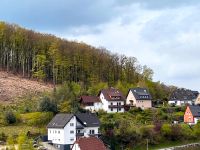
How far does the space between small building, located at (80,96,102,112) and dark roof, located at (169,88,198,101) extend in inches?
909

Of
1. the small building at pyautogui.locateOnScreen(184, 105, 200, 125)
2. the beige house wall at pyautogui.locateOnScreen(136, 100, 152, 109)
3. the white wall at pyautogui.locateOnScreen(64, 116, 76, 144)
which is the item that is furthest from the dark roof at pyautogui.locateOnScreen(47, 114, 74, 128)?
the small building at pyautogui.locateOnScreen(184, 105, 200, 125)

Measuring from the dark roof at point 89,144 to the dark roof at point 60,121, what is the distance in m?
6.38

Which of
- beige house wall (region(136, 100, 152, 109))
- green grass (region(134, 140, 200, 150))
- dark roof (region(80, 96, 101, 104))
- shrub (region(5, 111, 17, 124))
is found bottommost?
green grass (region(134, 140, 200, 150))

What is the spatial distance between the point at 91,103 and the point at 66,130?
58.9ft

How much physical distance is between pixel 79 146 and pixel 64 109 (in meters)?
15.2

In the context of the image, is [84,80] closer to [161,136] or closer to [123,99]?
[123,99]

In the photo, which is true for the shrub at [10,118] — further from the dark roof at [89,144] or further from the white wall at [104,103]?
the white wall at [104,103]

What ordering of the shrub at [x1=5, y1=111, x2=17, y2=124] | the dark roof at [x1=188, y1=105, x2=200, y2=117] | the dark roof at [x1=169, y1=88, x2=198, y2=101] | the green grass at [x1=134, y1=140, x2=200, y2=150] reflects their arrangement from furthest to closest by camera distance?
the dark roof at [x1=169, y1=88, x2=198, y2=101] < the dark roof at [x1=188, y1=105, x2=200, y2=117] < the green grass at [x1=134, y1=140, x2=200, y2=150] < the shrub at [x1=5, y1=111, x2=17, y2=124]

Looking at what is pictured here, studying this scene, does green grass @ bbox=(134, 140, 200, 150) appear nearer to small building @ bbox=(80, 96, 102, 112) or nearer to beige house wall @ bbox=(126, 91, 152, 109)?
small building @ bbox=(80, 96, 102, 112)

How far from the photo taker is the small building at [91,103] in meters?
76.1

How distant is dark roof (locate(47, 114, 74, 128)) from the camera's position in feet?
195

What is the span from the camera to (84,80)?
94.2 m

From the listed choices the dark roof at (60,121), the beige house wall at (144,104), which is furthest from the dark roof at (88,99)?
the dark roof at (60,121)

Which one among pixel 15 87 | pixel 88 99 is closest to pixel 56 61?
pixel 15 87
